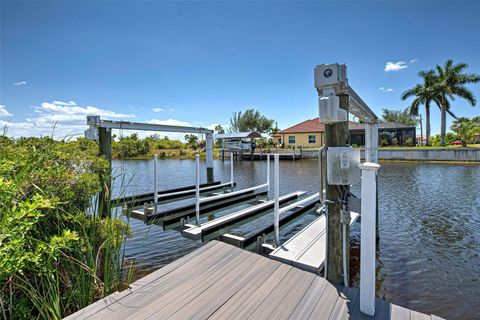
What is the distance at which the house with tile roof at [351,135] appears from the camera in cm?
2664

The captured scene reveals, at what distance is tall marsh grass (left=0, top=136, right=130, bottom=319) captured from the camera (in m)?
1.52

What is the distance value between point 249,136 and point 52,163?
73.7 ft

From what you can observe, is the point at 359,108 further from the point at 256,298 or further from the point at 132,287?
the point at 132,287

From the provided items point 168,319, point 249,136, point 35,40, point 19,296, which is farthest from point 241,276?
point 249,136

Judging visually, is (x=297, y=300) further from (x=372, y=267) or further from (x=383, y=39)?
(x=383, y=39)

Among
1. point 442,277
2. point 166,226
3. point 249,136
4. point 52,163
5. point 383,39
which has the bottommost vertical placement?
point 442,277

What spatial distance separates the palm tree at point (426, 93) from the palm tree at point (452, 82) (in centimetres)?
41

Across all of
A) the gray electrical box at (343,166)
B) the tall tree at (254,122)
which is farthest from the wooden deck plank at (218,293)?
the tall tree at (254,122)

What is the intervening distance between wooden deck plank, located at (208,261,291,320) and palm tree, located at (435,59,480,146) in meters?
30.9

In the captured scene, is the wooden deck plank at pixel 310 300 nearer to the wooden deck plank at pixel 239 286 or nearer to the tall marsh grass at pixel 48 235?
the wooden deck plank at pixel 239 286

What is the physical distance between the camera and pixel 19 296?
176 centimetres

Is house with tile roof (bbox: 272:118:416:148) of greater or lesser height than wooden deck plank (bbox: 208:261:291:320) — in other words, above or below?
above

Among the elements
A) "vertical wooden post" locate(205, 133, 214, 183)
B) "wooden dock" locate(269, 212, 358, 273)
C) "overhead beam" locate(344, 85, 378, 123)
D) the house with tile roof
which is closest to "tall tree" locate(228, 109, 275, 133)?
the house with tile roof

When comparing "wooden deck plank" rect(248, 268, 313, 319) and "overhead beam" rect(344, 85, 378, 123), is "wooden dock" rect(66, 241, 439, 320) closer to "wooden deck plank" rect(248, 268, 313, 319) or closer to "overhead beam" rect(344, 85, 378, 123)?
"wooden deck plank" rect(248, 268, 313, 319)
